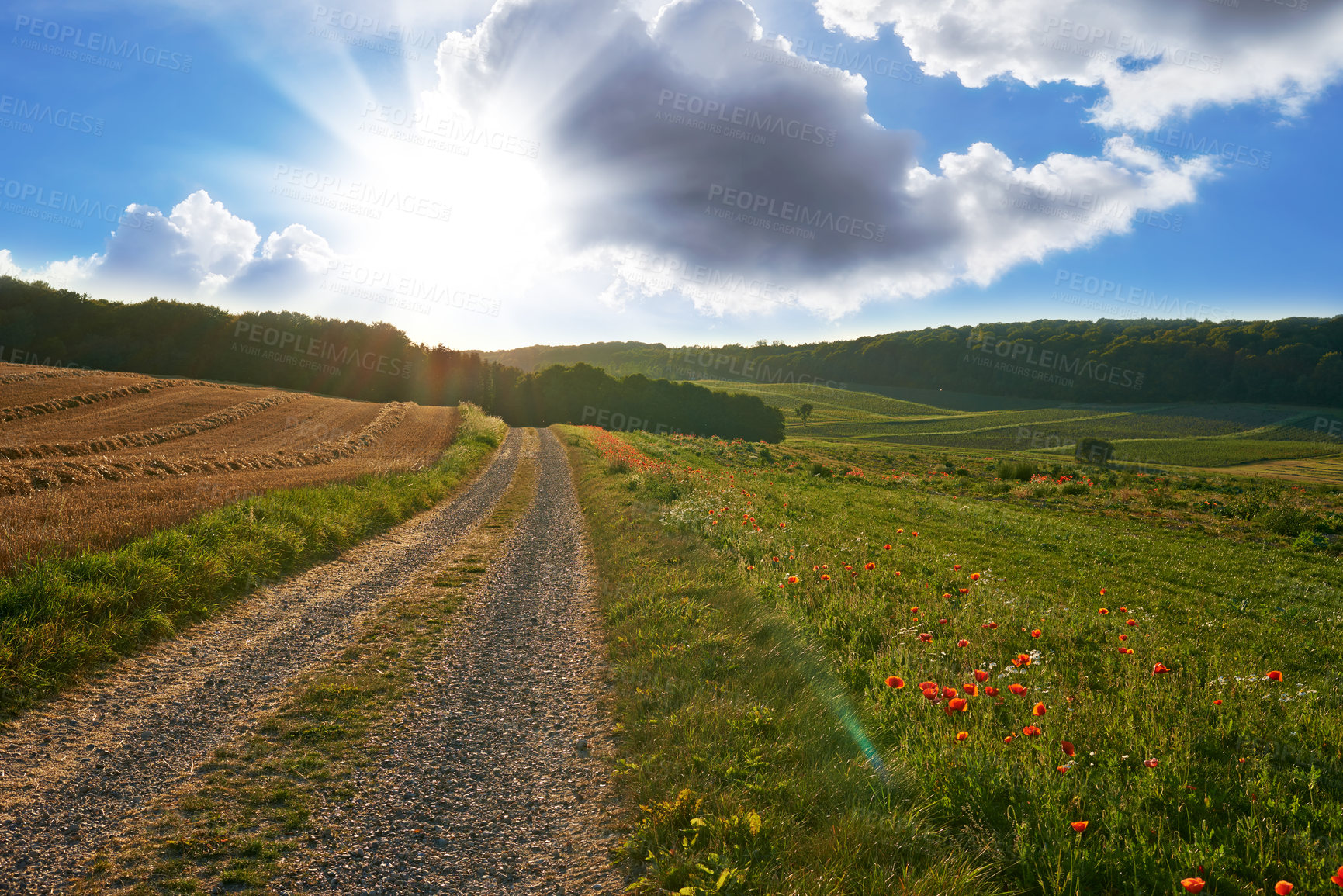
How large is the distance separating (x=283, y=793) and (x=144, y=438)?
29742 millimetres

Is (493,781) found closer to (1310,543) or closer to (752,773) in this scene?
(752,773)

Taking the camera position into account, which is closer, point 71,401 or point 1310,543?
point 1310,543

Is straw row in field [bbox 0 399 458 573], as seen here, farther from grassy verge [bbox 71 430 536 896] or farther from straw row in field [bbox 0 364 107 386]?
straw row in field [bbox 0 364 107 386]

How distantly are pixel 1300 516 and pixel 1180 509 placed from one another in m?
4.03

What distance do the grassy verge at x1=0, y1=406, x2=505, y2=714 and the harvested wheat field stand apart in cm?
61

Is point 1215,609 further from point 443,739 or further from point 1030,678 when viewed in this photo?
point 443,739

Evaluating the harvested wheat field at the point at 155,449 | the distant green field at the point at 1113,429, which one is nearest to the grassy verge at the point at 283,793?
the harvested wheat field at the point at 155,449

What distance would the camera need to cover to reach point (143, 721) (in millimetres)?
5188

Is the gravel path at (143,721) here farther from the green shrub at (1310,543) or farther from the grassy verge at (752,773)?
the green shrub at (1310,543)

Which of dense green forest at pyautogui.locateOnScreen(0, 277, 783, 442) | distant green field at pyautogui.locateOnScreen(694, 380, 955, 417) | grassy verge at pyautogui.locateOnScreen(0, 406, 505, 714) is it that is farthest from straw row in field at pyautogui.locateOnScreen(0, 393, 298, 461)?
distant green field at pyautogui.locateOnScreen(694, 380, 955, 417)

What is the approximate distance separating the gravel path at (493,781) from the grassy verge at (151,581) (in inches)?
137

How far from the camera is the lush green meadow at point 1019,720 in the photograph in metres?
3.30

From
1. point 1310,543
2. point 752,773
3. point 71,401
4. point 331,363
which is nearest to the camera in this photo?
point 752,773

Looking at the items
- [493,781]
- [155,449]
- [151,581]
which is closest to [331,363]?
[155,449]
